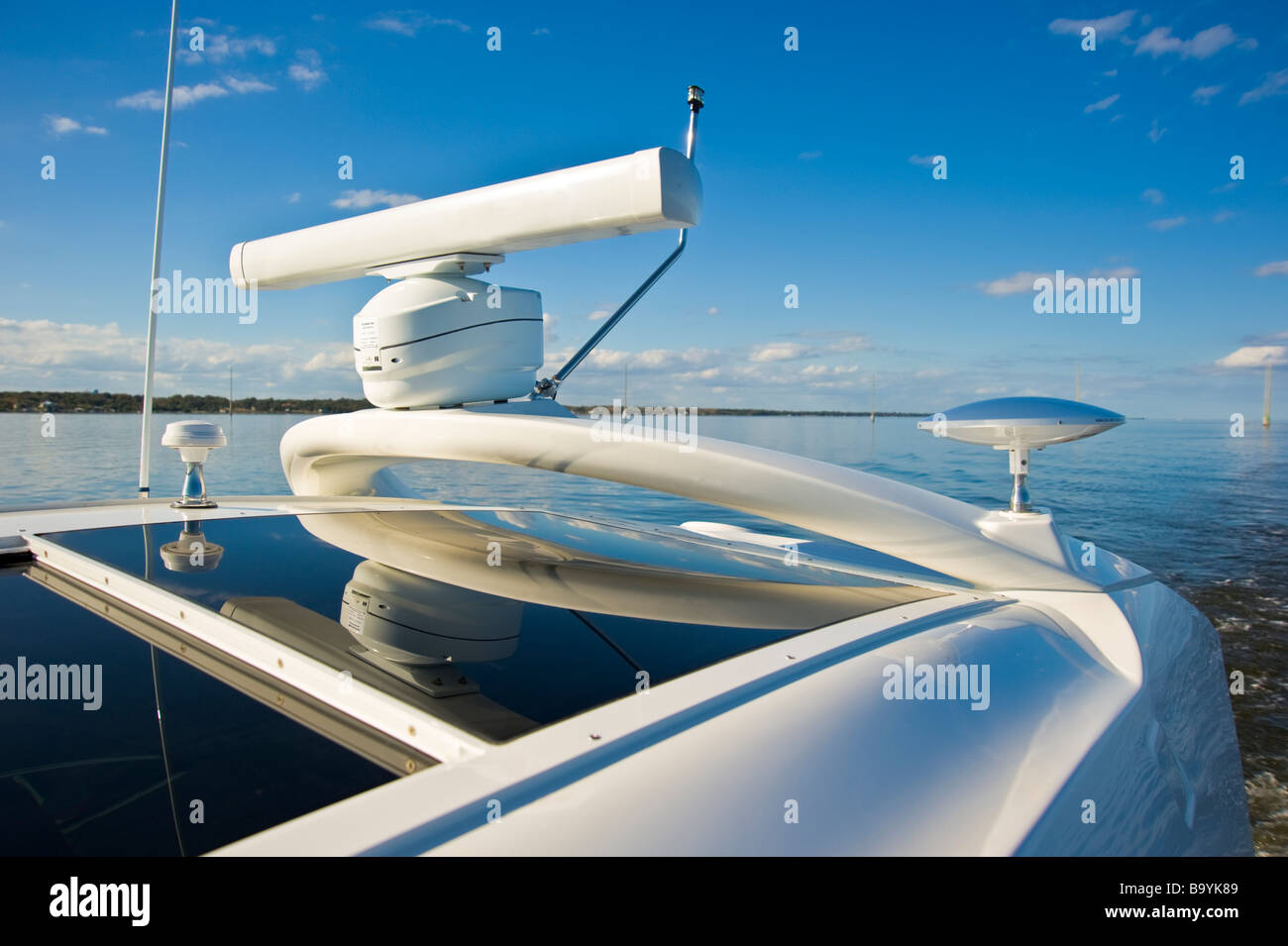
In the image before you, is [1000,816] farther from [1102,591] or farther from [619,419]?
[619,419]

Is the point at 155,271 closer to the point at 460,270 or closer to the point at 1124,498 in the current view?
the point at 460,270

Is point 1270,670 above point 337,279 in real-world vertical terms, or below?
below

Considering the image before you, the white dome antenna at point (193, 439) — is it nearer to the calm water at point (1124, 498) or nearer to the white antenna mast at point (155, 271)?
the calm water at point (1124, 498)

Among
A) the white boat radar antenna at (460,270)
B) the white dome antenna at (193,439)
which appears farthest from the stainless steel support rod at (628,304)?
the white dome antenna at (193,439)

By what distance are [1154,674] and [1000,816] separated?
82cm

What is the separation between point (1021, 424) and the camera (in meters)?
1.82

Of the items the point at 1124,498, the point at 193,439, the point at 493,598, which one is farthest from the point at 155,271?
the point at 1124,498

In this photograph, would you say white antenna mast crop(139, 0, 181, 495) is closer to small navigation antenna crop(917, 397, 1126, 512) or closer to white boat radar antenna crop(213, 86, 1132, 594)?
white boat radar antenna crop(213, 86, 1132, 594)

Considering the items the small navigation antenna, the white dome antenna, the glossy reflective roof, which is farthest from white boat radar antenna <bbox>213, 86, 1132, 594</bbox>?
the white dome antenna

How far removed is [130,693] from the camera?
110cm

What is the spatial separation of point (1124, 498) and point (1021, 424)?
11.8m

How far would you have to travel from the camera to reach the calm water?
4098 mm

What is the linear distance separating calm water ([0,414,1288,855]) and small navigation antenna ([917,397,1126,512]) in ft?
1.77
